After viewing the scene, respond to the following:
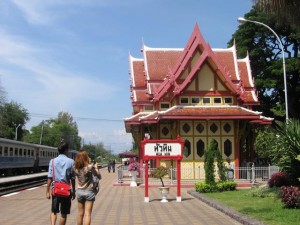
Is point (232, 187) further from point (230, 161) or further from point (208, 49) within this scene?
point (208, 49)

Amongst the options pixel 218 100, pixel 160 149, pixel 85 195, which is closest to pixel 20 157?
pixel 218 100

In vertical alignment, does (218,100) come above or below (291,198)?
above

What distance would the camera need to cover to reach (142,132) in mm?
31516

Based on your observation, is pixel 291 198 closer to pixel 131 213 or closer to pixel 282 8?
pixel 131 213

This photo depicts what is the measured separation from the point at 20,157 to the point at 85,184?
31.5 m

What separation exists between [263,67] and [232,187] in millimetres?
24261

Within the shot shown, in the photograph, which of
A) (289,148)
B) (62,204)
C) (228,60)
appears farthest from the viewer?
(228,60)

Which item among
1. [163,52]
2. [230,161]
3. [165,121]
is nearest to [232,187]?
[230,161]

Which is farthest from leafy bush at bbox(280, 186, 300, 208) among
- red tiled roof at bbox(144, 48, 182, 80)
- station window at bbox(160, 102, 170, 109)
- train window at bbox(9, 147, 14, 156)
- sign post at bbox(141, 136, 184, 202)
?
train window at bbox(9, 147, 14, 156)

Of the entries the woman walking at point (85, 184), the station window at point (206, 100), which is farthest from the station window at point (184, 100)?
the woman walking at point (85, 184)

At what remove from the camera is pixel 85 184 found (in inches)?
342

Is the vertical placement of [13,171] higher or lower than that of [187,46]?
lower

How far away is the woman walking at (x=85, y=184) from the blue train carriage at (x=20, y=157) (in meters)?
24.9

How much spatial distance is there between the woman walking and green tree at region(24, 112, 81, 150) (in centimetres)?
9135
